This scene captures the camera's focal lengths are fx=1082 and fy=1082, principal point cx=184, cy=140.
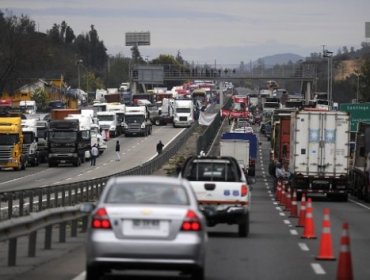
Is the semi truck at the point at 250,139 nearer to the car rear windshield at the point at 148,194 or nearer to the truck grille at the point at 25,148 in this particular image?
the truck grille at the point at 25,148

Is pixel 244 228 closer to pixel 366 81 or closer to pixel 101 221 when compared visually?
pixel 101 221

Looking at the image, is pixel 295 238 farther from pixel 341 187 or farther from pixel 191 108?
pixel 191 108

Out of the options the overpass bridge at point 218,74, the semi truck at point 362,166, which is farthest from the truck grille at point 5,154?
the overpass bridge at point 218,74

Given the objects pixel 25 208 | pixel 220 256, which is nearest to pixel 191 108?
pixel 25 208

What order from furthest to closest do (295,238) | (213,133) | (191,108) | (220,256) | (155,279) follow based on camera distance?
(191,108) → (213,133) → (295,238) → (220,256) → (155,279)

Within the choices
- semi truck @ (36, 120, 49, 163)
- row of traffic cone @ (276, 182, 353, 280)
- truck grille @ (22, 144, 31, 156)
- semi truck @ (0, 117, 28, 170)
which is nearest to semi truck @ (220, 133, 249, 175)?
Answer: semi truck @ (0, 117, 28, 170)

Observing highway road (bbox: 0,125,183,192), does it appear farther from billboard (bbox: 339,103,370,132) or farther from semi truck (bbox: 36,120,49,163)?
billboard (bbox: 339,103,370,132)

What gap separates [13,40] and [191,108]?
2170 centimetres

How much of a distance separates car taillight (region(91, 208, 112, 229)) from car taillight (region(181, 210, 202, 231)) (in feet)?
3.16

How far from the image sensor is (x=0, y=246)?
2150 centimetres

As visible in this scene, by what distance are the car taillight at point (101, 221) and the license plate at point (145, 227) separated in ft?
0.74

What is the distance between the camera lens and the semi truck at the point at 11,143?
71562mm

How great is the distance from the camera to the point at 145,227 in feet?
45.5

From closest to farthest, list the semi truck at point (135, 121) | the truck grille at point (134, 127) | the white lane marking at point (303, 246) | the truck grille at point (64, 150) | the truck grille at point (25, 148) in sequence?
1. the white lane marking at point (303, 246)
2. the truck grille at point (25, 148)
3. the truck grille at point (64, 150)
4. the semi truck at point (135, 121)
5. the truck grille at point (134, 127)
